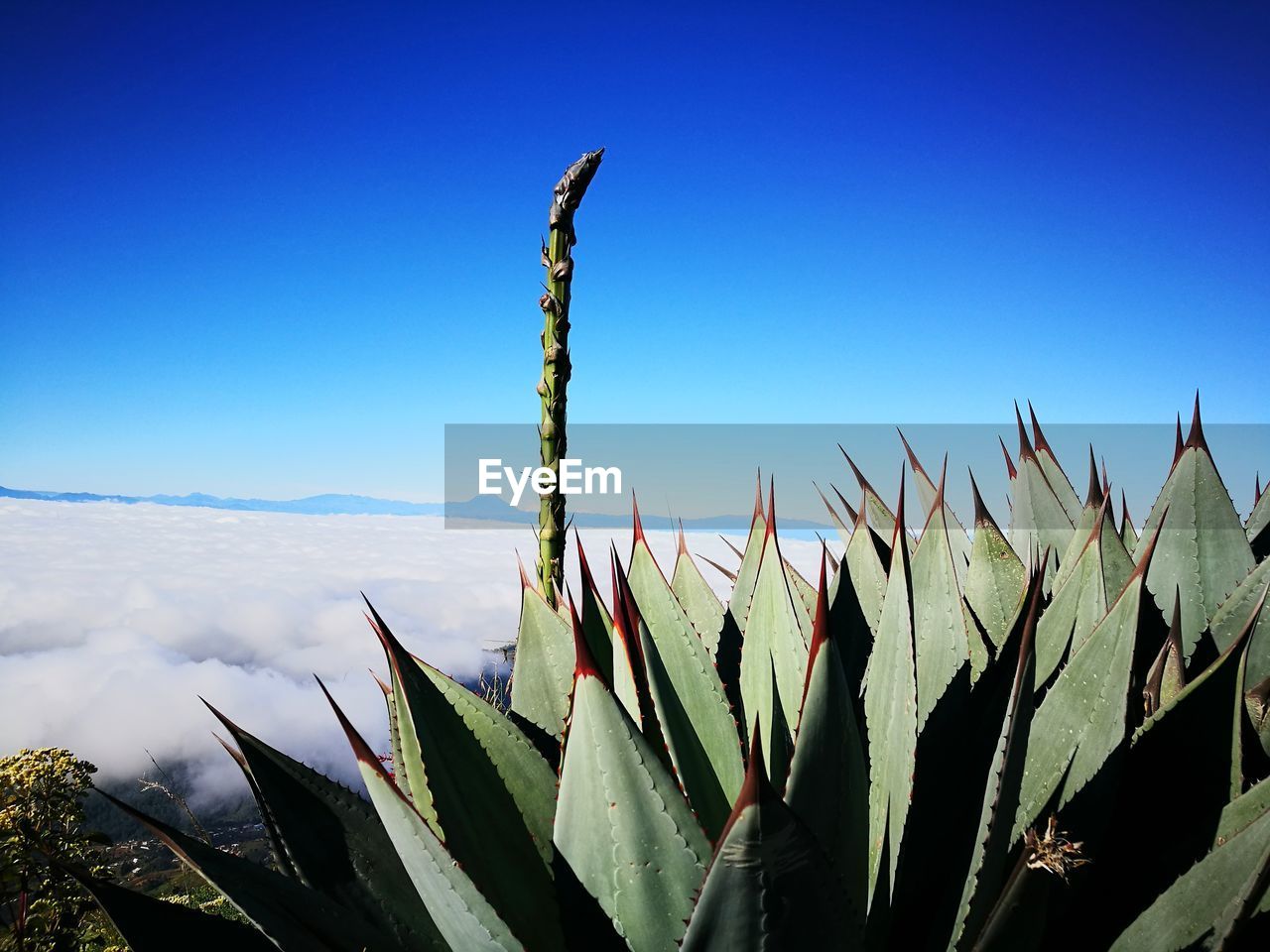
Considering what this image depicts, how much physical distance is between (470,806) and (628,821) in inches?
11.2

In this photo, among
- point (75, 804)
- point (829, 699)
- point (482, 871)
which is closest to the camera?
point (829, 699)

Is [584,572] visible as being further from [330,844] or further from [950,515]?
[950,515]

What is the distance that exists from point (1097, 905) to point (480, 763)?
885mm

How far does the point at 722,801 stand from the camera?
116cm

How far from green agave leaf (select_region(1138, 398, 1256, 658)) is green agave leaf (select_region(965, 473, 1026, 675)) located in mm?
308

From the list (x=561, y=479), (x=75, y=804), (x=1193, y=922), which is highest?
(x=561, y=479)

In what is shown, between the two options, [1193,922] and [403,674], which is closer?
[1193,922]

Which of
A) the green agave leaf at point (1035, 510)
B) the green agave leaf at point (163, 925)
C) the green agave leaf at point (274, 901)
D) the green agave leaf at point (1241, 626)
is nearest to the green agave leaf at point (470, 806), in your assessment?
the green agave leaf at point (274, 901)

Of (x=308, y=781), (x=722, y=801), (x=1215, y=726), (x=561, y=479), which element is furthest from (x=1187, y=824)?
(x=561, y=479)

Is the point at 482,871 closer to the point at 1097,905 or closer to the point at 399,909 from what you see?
the point at 399,909

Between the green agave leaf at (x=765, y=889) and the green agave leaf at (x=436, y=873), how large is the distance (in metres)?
0.24

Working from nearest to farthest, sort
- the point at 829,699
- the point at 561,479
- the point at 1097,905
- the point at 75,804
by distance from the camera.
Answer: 1. the point at 829,699
2. the point at 1097,905
3. the point at 75,804
4. the point at 561,479

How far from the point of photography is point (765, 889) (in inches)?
30.1

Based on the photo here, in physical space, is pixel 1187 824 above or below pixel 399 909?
above
